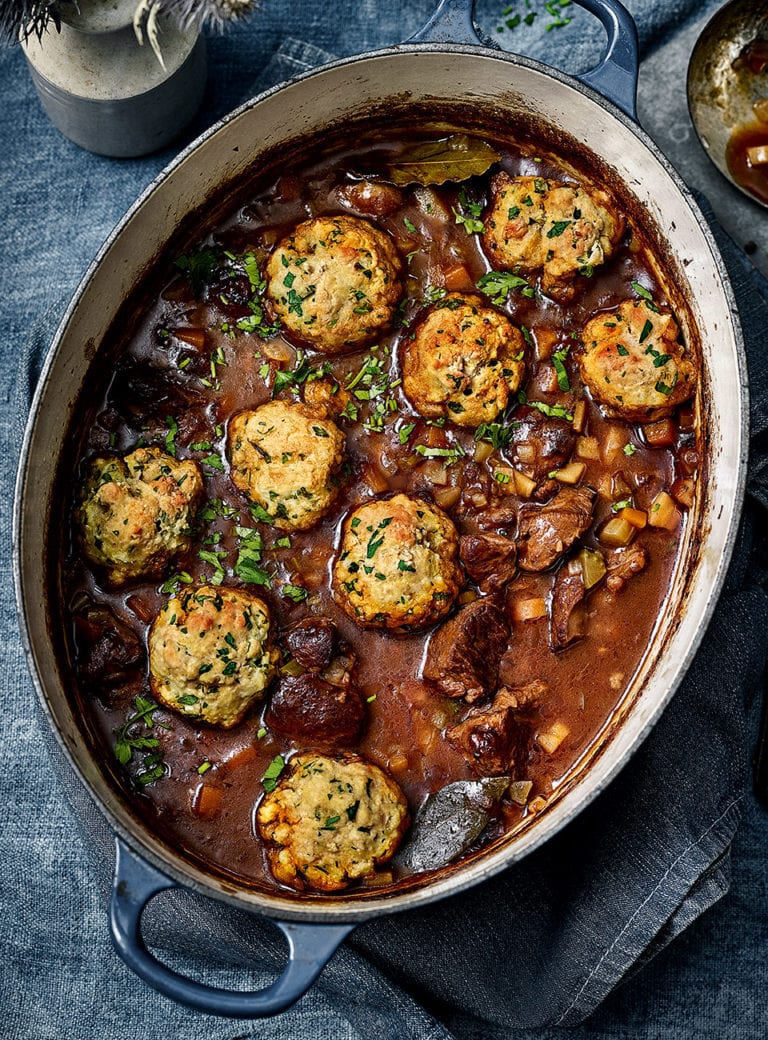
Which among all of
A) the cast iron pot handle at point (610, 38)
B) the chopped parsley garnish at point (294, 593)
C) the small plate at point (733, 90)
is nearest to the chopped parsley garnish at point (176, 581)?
the chopped parsley garnish at point (294, 593)

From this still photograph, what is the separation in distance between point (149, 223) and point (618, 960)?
2.99 meters

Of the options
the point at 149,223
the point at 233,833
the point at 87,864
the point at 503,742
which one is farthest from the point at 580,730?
the point at 149,223

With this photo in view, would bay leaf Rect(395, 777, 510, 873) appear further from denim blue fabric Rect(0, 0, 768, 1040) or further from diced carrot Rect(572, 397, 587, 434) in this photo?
diced carrot Rect(572, 397, 587, 434)

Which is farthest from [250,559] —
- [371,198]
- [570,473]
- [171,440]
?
[371,198]

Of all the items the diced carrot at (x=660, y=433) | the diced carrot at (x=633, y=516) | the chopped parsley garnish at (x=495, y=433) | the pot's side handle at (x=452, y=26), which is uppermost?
the pot's side handle at (x=452, y=26)

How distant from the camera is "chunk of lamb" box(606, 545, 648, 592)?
11.6ft

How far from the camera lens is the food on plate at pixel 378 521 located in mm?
3342

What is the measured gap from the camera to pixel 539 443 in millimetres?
3527

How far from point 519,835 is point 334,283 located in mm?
1902

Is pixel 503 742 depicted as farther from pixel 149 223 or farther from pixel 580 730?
pixel 149 223

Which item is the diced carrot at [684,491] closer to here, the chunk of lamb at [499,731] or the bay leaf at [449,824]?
the chunk of lamb at [499,731]

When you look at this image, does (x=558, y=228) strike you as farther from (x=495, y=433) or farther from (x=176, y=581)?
(x=176, y=581)

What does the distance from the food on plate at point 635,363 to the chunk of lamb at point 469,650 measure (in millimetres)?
813

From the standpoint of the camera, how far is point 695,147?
4258 mm
